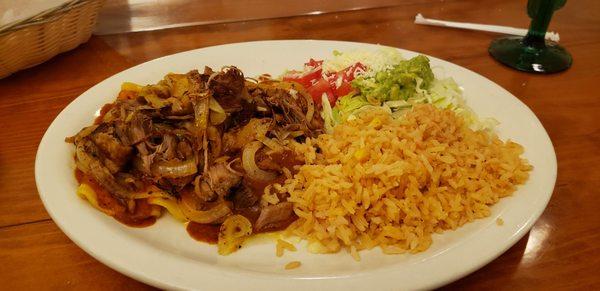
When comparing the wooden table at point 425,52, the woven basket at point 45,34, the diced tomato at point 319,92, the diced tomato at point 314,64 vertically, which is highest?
the woven basket at point 45,34

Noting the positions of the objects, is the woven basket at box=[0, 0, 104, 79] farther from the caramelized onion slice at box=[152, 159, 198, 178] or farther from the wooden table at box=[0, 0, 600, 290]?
the caramelized onion slice at box=[152, 159, 198, 178]

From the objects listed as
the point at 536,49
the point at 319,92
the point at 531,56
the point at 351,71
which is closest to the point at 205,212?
the point at 319,92

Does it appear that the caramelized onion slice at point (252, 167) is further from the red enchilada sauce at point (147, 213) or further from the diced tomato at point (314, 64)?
the diced tomato at point (314, 64)

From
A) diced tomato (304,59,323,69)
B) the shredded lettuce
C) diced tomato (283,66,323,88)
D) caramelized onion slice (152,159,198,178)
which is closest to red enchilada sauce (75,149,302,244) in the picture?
caramelized onion slice (152,159,198,178)

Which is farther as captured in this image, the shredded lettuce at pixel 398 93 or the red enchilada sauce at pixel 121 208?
the shredded lettuce at pixel 398 93

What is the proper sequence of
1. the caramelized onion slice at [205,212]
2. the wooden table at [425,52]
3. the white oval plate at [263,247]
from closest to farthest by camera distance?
the white oval plate at [263,247]
the wooden table at [425,52]
the caramelized onion slice at [205,212]

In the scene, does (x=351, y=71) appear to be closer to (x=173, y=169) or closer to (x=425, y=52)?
(x=425, y=52)

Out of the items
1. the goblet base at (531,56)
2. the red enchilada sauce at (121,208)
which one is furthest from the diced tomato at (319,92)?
the goblet base at (531,56)
